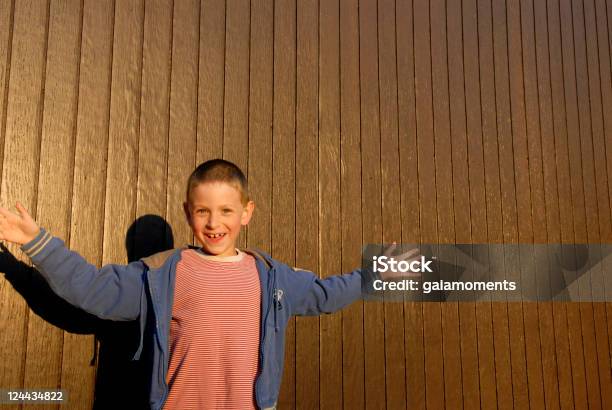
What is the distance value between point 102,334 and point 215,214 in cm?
98

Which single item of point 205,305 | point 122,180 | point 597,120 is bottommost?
point 205,305

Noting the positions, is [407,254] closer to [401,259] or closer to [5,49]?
[401,259]

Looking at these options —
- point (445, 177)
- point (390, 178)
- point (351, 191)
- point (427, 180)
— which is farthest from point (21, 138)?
point (445, 177)

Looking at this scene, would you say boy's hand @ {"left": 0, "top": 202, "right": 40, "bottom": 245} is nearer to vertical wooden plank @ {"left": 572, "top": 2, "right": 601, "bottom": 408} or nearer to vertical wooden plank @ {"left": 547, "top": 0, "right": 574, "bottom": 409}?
vertical wooden plank @ {"left": 547, "top": 0, "right": 574, "bottom": 409}

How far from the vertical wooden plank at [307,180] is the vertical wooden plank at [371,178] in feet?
0.86

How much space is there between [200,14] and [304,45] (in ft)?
1.84

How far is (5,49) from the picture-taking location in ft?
7.55

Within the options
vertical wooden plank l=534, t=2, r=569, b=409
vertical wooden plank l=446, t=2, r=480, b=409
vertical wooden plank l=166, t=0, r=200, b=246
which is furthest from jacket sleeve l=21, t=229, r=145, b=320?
vertical wooden plank l=534, t=2, r=569, b=409

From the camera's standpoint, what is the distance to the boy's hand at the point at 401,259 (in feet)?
8.79

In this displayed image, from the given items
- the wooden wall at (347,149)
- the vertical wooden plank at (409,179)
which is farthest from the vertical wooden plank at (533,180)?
the vertical wooden plank at (409,179)

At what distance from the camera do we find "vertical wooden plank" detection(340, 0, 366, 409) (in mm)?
2549

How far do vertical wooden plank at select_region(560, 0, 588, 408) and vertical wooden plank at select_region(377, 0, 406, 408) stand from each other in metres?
1.03

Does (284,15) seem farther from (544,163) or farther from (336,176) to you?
(544,163)

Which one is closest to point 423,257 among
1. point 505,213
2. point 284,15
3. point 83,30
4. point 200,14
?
point 505,213
